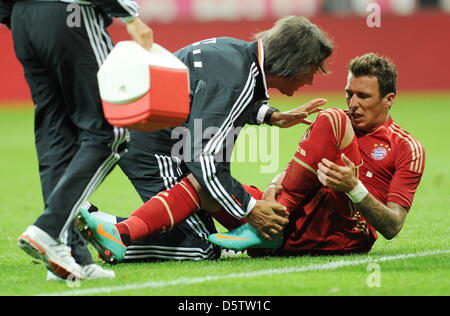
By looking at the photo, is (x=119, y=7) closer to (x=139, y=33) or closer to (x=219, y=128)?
(x=139, y=33)

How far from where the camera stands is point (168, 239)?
18.1ft

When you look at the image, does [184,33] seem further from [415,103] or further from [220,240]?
[220,240]

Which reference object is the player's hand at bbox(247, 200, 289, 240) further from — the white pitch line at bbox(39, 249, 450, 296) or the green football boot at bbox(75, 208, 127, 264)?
the green football boot at bbox(75, 208, 127, 264)

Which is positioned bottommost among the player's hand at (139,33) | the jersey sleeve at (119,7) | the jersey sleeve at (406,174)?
the jersey sleeve at (406,174)

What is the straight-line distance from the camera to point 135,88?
4.41 meters

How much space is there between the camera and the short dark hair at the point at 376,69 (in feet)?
18.7

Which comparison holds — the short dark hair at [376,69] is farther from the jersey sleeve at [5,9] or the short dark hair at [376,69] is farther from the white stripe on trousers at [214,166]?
the jersey sleeve at [5,9]

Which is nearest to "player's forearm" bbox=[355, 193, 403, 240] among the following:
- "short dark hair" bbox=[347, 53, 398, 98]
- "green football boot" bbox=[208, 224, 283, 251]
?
"green football boot" bbox=[208, 224, 283, 251]

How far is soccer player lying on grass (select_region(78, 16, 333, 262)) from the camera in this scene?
16.9 ft

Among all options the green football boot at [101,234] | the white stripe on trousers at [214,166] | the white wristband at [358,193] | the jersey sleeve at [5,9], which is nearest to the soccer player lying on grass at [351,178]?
the white wristband at [358,193]

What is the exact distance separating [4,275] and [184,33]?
63.3 feet

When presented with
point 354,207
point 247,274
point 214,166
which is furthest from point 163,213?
point 354,207

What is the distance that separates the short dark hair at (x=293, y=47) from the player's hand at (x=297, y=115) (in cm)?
46

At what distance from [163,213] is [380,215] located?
1.25 metres
